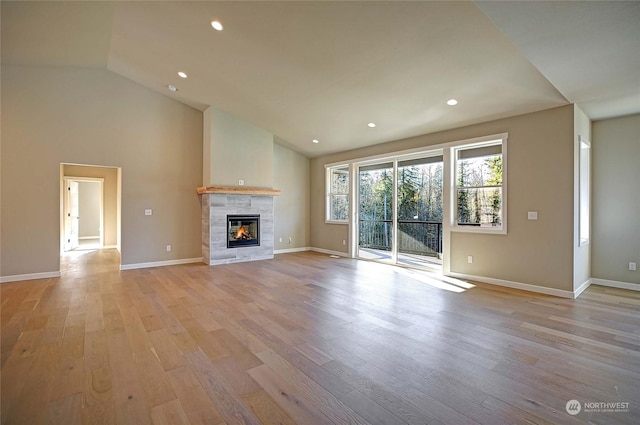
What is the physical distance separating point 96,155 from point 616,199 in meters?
8.83

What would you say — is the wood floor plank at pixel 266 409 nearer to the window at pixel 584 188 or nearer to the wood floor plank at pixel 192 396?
the wood floor plank at pixel 192 396

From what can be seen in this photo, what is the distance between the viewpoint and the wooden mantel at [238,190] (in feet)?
20.1

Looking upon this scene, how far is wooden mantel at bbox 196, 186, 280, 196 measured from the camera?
613 centimetres

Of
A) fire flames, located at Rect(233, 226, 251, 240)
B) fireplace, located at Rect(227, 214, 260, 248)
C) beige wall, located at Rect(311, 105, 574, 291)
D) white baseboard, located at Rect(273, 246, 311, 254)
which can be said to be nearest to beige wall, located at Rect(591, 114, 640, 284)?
beige wall, located at Rect(311, 105, 574, 291)

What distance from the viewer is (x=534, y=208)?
437cm

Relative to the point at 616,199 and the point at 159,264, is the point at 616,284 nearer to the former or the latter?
the point at 616,199

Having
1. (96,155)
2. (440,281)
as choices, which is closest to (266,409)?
(440,281)

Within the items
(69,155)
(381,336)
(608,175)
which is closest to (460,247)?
(608,175)

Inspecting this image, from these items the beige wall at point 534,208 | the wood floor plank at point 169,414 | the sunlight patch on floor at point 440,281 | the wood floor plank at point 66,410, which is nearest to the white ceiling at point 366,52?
the beige wall at point 534,208

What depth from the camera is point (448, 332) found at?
2881mm

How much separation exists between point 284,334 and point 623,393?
2.49m

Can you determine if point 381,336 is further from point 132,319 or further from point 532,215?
point 532,215

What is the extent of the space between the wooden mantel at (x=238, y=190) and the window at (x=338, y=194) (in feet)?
5.32

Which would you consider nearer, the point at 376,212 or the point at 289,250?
the point at 376,212
